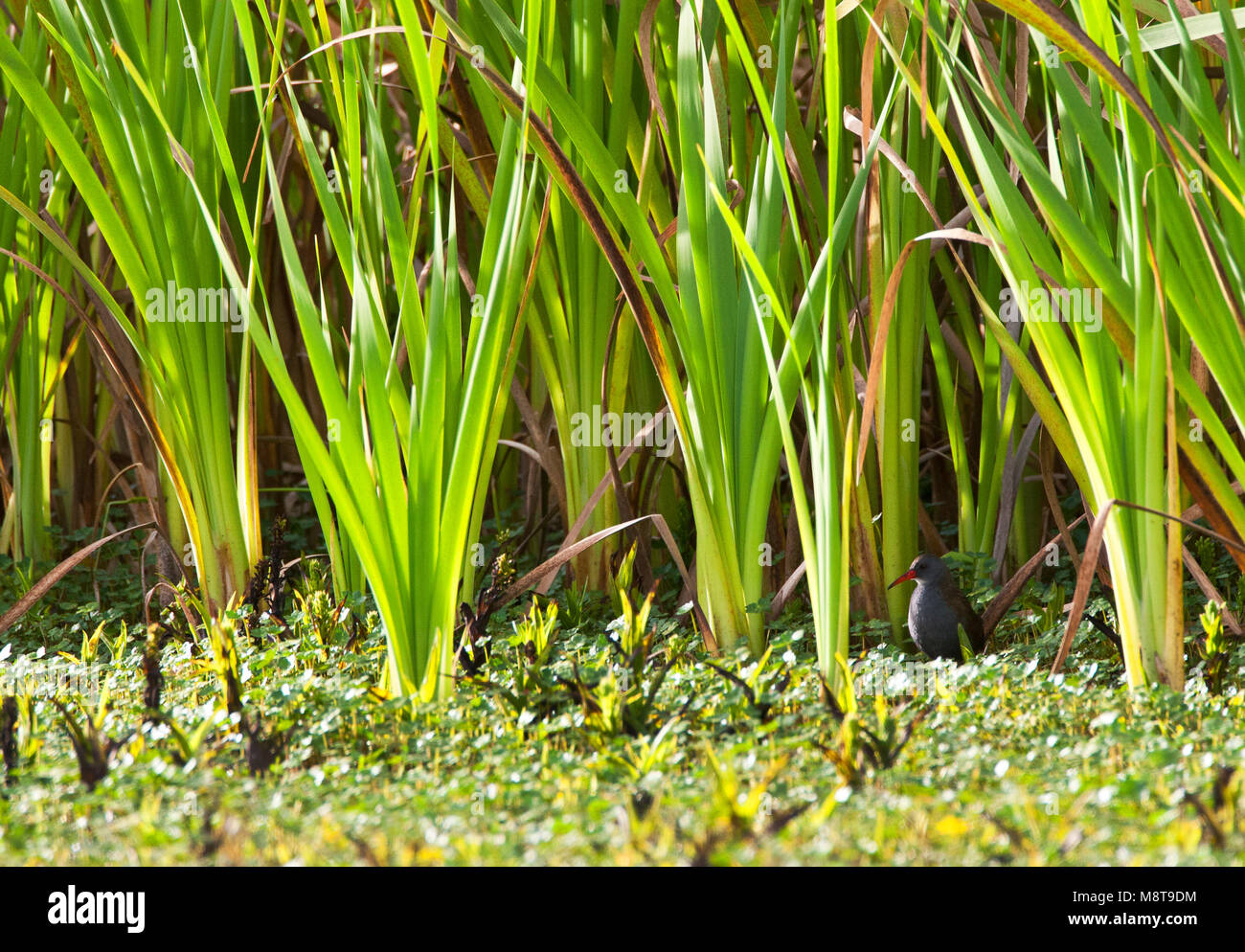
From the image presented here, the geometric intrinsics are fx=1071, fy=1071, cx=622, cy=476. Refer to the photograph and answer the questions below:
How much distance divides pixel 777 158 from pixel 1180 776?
1.05 m

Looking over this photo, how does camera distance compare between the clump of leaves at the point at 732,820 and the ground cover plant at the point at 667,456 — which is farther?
the ground cover plant at the point at 667,456

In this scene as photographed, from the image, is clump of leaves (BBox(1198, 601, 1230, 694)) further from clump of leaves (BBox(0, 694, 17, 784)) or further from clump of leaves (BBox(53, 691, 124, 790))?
clump of leaves (BBox(0, 694, 17, 784))

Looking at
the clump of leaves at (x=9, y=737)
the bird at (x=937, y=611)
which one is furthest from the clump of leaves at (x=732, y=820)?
the clump of leaves at (x=9, y=737)

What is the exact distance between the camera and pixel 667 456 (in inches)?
91.5

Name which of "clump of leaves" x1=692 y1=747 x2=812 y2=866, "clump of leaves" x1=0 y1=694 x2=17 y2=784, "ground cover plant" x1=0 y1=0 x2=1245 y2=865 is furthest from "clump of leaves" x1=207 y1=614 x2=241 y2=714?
"clump of leaves" x1=692 y1=747 x2=812 y2=866

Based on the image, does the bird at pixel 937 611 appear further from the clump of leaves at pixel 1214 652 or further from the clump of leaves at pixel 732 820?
the clump of leaves at pixel 732 820

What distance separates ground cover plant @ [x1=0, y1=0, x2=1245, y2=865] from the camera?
1.35 meters

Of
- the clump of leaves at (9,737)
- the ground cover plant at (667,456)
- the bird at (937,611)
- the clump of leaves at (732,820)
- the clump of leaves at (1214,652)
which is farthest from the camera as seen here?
the bird at (937,611)

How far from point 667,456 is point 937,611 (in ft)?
2.21

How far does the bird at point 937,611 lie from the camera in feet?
6.38

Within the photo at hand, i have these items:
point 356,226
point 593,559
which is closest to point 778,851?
point 356,226

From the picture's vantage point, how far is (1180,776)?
1340 millimetres

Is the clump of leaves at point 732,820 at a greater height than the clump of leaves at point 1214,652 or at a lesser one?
lesser
